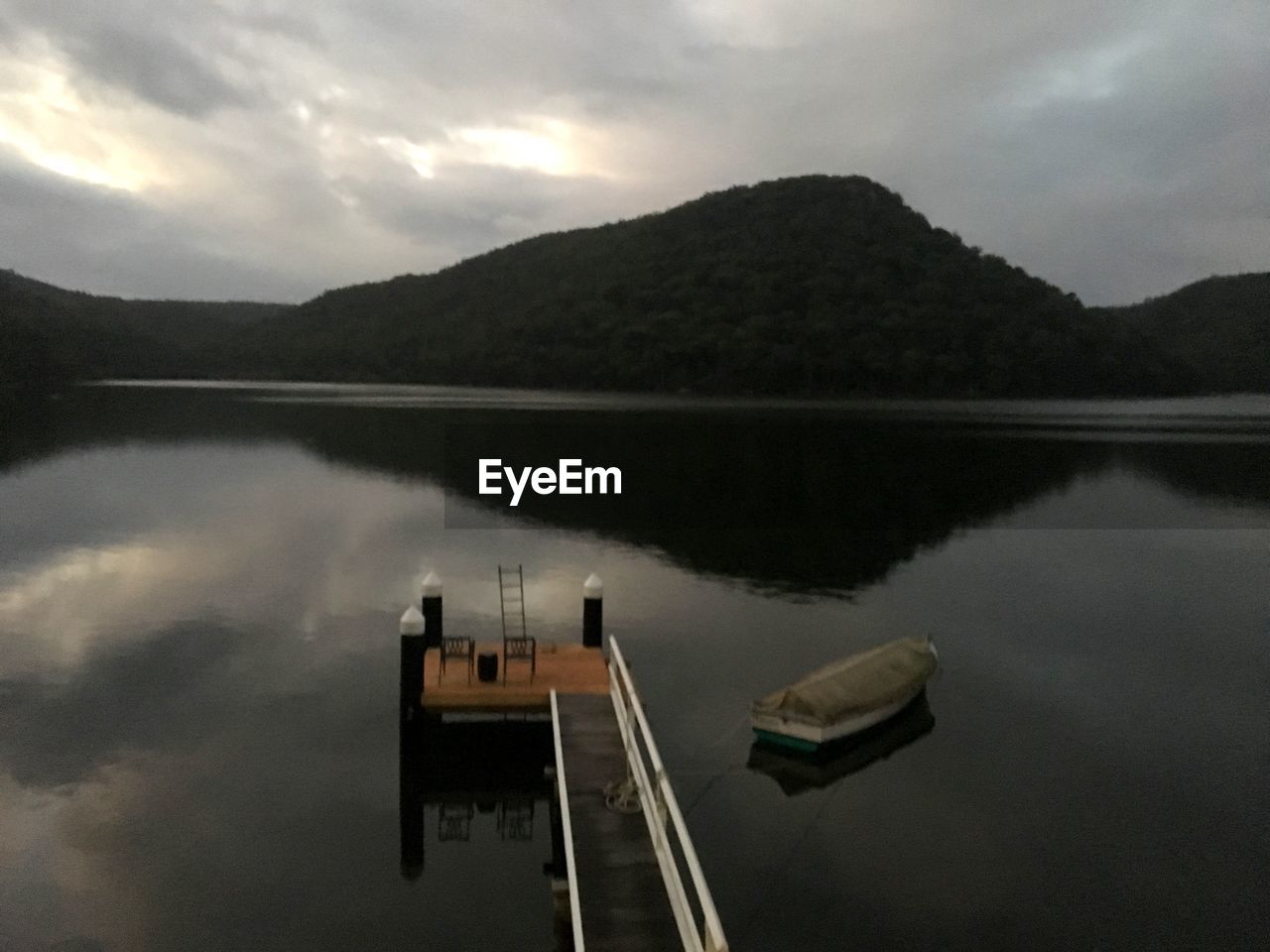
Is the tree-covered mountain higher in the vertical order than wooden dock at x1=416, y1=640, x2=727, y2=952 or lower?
higher

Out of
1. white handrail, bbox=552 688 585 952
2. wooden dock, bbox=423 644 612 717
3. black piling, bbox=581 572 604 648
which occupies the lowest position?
wooden dock, bbox=423 644 612 717

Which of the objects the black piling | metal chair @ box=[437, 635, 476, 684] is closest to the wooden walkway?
metal chair @ box=[437, 635, 476, 684]

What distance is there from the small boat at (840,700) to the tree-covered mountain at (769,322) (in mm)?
120236

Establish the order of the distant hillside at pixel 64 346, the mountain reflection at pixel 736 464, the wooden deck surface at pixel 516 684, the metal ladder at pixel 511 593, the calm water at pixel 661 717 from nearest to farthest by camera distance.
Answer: the calm water at pixel 661 717 < the wooden deck surface at pixel 516 684 < the metal ladder at pixel 511 593 < the mountain reflection at pixel 736 464 < the distant hillside at pixel 64 346

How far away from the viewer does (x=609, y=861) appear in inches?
372

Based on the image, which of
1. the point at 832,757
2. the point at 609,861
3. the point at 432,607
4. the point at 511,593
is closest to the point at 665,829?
the point at 609,861

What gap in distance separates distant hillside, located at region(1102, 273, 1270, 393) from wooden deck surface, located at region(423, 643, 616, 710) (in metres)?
158

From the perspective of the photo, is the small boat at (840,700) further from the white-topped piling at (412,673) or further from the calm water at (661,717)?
the white-topped piling at (412,673)

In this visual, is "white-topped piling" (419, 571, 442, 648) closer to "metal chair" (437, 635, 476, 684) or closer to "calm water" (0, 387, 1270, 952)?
"metal chair" (437, 635, 476, 684)

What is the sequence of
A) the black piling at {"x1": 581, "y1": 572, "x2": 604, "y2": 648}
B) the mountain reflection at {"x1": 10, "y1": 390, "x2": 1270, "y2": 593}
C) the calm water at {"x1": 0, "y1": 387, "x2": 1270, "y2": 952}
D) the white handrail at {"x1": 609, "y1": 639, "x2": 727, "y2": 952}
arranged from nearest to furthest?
1. the white handrail at {"x1": 609, "y1": 639, "x2": 727, "y2": 952}
2. the calm water at {"x1": 0, "y1": 387, "x2": 1270, "y2": 952}
3. the black piling at {"x1": 581, "y1": 572, "x2": 604, "y2": 648}
4. the mountain reflection at {"x1": 10, "y1": 390, "x2": 1270, "y2": 593}

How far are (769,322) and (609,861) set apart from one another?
442 feet

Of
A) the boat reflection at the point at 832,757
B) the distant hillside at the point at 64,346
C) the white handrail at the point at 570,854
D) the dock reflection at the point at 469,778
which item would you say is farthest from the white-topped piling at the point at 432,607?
the distant hillside at the point at 64,346

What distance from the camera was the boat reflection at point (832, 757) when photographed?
585 inches

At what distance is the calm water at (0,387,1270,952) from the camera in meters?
11.2
